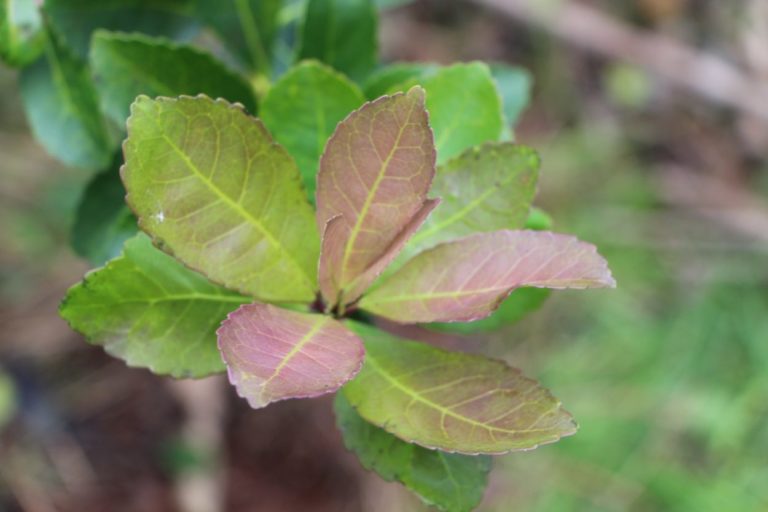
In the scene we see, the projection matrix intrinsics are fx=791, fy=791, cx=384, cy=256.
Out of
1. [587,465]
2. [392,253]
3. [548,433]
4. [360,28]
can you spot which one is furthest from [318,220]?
[587,465]

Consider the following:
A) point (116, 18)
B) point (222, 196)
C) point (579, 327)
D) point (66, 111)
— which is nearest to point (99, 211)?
point (66, 111)

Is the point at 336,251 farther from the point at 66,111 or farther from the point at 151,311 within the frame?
the point at 66,111

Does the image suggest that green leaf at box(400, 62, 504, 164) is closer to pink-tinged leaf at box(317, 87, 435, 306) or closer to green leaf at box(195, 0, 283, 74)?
pink-tinged leaf at box(317, 87, 435, 306)

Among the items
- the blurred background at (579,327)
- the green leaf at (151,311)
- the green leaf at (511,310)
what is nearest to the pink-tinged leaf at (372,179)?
the green leaf at (151,311)

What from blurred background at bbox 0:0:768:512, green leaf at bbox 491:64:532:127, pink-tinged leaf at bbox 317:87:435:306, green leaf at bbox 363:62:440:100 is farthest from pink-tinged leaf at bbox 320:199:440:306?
blurred background at bbox 0:0:768:512

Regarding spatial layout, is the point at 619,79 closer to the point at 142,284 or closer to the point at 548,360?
the point at 548,360

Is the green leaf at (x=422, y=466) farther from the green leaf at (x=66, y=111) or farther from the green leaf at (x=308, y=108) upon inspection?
the green leaf at (x=66, y=111)
